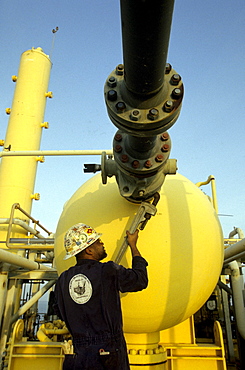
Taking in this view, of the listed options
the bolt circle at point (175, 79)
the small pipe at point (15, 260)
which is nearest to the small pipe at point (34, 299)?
the small pipe at point (15, 260)

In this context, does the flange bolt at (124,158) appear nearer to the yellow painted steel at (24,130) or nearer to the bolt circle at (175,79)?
the bolt circle at (175,79)

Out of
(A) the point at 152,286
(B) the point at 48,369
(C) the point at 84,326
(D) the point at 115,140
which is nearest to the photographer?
(C) the point at 84,326

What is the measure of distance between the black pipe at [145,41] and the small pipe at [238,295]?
4.20m

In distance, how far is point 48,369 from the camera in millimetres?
3102

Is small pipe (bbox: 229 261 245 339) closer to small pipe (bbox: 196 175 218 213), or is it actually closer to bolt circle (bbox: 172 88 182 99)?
small pipe (bbox: 196 175 218 213)

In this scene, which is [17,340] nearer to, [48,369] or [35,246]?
[48,369]

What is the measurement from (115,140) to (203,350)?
2228mm

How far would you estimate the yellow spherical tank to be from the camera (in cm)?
224

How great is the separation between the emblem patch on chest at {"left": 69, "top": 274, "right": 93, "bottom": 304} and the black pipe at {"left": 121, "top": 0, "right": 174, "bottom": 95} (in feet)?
3.20

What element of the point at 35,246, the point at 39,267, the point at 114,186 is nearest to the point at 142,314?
the point at 114,186

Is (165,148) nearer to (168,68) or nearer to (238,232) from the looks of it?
(168,68)

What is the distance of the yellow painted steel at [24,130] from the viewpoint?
6574mm

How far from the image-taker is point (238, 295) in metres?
4.69

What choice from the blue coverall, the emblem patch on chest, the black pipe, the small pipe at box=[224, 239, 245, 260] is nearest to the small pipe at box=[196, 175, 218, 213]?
the small pipe at box=[224, 239, 245, 260]
